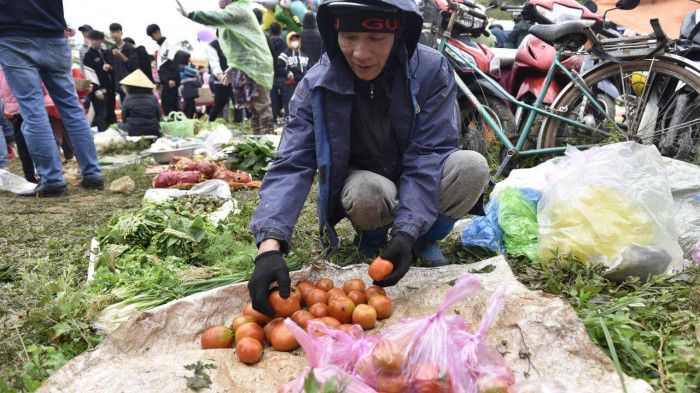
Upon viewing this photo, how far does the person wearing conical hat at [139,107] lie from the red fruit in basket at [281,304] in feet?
24.9

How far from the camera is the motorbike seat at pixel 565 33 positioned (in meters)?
3.75

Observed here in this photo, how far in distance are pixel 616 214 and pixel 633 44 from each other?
1.80 meters

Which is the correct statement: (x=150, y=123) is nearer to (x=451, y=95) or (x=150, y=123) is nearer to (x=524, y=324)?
(x=451, y=95)

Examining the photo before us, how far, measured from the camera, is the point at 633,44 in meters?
3.57

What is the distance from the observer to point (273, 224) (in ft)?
6.76

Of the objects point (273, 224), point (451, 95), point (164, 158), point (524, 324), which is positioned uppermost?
point (451, 95)

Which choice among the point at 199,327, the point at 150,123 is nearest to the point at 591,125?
the point at 199,327

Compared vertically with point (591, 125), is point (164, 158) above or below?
below

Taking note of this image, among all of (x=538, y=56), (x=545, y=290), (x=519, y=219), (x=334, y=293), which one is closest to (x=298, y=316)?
(x=334, y=293)

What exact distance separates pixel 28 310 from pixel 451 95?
2.21 metres

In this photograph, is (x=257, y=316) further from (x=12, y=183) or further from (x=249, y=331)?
(x=12, y=183)

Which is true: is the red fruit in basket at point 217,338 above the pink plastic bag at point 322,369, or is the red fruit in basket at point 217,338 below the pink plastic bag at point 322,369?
below

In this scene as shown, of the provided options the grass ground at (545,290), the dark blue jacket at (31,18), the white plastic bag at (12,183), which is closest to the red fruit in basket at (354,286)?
the grass ground at (545,290)

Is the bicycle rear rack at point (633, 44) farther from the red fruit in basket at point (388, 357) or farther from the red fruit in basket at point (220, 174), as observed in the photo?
the red fruit in basket at point (220, 174)
